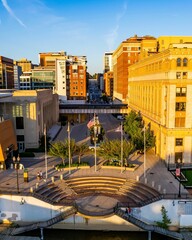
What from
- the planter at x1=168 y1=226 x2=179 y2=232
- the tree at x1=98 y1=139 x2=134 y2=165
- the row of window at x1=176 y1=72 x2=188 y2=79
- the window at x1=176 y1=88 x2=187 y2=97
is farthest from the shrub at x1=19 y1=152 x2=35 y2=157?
the row of window at x1=176 y1=72 x2=188 y2=79


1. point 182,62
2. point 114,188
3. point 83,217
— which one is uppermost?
point 182,62

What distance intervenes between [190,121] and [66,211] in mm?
24424

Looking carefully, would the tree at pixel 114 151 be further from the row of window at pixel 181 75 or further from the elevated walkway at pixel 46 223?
the row of window at pixel 181 75

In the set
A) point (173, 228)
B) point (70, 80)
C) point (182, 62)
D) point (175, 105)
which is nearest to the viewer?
point (173, 228)

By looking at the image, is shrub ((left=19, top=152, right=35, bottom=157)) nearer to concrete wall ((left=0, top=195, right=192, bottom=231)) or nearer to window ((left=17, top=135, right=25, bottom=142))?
window ((left=17, top=135, right=25, bottom=142))

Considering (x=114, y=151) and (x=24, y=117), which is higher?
(x=24, y=117)

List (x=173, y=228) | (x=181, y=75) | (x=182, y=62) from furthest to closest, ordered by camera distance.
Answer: (x=181, y=75)
(x=182, y=62)
(x=173, y=228)

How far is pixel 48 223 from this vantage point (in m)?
29.6

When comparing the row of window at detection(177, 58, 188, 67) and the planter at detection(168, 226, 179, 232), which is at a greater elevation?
the row of window at detection(177, 58, 188, 67)

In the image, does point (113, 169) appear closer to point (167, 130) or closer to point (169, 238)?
point (167, 130)

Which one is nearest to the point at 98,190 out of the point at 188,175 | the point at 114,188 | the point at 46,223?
the point at 114,188

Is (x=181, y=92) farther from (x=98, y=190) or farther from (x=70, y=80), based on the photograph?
(x=70, y=80)

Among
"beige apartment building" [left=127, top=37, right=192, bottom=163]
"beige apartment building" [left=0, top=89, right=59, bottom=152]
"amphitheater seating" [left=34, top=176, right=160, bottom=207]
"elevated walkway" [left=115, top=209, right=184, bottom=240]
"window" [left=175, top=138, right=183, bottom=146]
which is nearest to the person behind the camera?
"elevated walkway" [left=115, top=209, right=184, bottom=240]

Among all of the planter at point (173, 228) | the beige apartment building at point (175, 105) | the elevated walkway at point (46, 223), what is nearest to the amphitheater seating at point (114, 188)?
the planter at point (173, 228)
